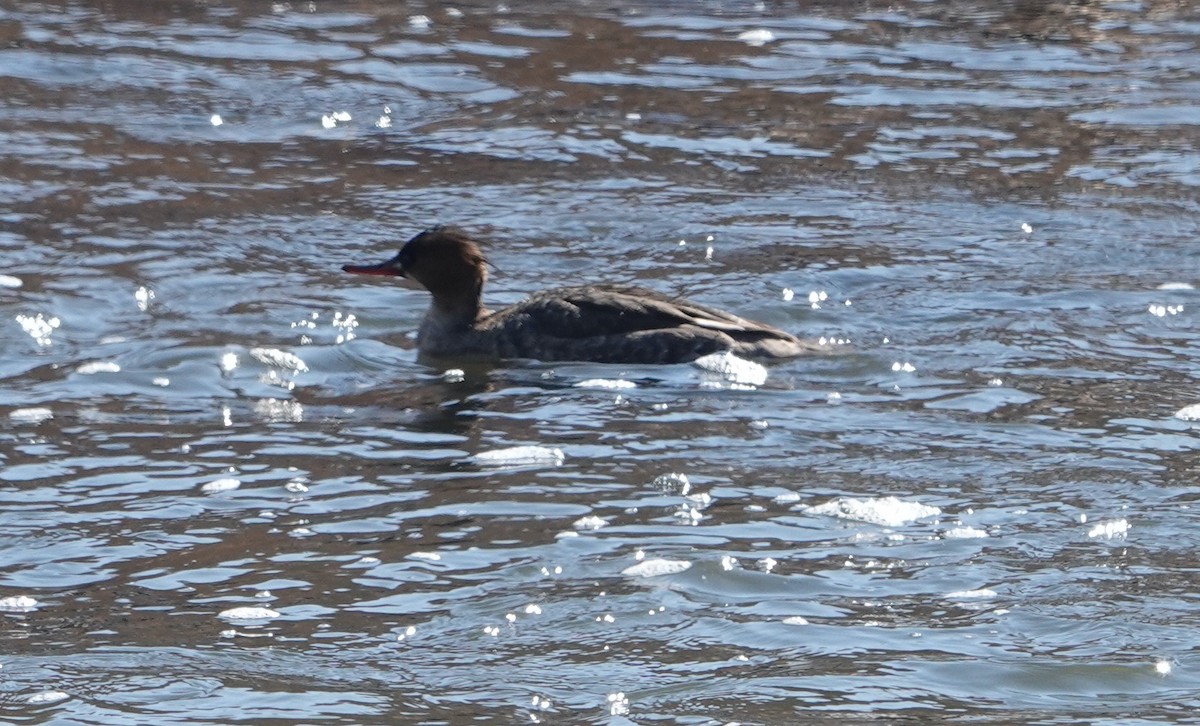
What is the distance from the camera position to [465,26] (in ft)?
58.1

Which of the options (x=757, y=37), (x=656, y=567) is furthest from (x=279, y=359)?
(x=757, y=37)

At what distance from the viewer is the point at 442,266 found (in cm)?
1087

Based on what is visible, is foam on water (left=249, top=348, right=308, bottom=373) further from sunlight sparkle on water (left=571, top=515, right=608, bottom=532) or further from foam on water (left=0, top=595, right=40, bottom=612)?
foam on water (left=0, top=595, right=40, bottom=612)

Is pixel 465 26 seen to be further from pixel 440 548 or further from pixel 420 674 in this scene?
pixel 420 674

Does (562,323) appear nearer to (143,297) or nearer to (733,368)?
(733,368)

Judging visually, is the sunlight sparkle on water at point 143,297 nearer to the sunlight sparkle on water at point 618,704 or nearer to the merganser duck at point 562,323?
the merganser duck at point 562,323

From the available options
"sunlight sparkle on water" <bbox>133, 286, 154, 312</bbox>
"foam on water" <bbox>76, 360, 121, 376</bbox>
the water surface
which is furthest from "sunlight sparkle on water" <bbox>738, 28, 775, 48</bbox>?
"foam on water" <bbox>76, 360, 121, 376</bbox>

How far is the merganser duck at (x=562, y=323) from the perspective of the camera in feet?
33.1

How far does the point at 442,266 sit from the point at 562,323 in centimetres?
93

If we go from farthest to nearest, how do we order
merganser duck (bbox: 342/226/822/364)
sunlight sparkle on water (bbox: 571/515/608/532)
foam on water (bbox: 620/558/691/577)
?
1. merganser duck (bbox: 342/226/822/364)
2. sunlight sparkle on water (bbox: 571/515/608/532)
3. foam on water (bbox: 620/558/691/577)

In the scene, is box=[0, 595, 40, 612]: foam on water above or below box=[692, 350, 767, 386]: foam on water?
above

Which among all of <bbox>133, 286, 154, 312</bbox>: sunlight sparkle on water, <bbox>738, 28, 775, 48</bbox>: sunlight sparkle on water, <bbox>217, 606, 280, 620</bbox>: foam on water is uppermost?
<bbox>738, 28, 775, 48</bbox>: sunlight sparkle on water

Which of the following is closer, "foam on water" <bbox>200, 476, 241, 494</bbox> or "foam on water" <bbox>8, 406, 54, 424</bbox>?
"foam on water" <bbox>200, 476, 241, 494</bbox>

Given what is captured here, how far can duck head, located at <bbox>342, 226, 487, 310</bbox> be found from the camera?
35.4 feet
